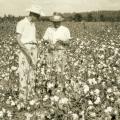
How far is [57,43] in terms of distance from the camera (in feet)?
20.3

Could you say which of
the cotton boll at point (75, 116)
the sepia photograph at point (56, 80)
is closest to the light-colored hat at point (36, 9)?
the sepia photograph at point (56, 80)

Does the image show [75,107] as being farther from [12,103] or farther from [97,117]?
[12,103]

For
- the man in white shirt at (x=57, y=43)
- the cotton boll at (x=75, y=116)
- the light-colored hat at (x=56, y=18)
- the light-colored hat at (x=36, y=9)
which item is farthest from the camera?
the man in white shirt at (x=57, y=43)

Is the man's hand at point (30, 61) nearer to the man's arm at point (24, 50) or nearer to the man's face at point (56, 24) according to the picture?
the man's arm at point (24, 50)

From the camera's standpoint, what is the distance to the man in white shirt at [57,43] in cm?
604

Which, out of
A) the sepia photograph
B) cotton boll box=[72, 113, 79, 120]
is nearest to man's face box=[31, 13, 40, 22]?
the sepia photograph

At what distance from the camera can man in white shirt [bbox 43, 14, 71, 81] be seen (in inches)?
238

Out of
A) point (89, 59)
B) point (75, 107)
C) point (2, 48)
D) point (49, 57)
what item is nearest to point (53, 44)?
point (49, 57)

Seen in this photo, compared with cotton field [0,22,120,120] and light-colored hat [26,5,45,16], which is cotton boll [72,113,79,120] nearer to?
cotton field [0,22,120,120]

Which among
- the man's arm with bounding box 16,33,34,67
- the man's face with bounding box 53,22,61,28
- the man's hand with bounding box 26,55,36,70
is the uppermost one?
the man's face with bounding box 53,22,61,28

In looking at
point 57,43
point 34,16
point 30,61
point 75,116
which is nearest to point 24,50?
point 30,61

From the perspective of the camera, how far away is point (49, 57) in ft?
20.5

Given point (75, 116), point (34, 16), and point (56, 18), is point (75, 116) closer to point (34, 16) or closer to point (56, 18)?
point (34, 16)

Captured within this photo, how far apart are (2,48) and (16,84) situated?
181 inches
